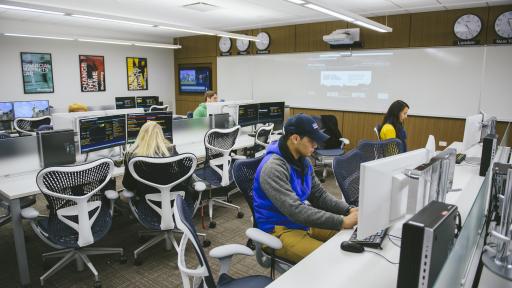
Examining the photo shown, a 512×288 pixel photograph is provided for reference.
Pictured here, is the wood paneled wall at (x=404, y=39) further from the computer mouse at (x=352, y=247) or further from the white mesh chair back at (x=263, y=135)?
the computer mouse at (x=352, y=247)

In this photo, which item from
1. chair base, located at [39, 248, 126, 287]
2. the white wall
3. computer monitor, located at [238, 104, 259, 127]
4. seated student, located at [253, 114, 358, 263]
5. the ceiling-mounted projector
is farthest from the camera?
the white wall

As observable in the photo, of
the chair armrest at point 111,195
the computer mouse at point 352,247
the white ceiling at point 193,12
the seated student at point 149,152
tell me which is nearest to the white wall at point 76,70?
the white ceiling at point 193,12

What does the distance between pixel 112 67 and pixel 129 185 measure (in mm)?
6761

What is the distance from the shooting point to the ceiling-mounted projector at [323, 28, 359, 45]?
6.34 meters

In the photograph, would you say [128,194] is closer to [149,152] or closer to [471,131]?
[149,152]

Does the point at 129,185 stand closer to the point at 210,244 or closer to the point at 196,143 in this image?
the point at 210,244

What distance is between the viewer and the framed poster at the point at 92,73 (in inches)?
324

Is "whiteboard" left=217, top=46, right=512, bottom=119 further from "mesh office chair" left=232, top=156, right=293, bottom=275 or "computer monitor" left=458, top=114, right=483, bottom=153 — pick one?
"mesh office chair" left=232, top=156, right=293, bottom=275

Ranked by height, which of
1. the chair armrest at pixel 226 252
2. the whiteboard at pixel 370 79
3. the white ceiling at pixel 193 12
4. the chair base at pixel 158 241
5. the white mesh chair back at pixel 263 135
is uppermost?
the white ceiling at pixel 193 12

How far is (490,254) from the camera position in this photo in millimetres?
1652

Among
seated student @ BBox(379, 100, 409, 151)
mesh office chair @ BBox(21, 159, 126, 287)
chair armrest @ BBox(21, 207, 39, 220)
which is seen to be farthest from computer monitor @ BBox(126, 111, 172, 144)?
seated student @ BBox(379, 100, 409, 151)

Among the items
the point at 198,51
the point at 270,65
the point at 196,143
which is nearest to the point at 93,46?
the point at 198,51

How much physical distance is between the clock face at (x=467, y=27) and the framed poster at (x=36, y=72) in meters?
8.04

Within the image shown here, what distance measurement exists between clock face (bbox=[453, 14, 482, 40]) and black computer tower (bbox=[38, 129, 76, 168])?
18.8 ft
